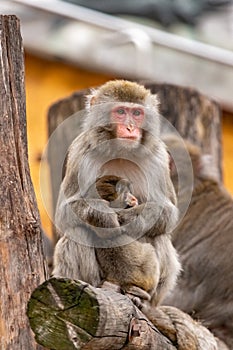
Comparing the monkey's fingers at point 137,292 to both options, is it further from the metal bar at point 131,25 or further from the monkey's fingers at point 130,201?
the metal bar at point 131,25

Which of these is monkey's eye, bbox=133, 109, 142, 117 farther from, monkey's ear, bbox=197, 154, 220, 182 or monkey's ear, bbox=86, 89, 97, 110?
monkey's ear, bbox=197, 154, 220, 182

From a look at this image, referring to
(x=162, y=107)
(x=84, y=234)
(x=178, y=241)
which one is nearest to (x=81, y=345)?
(x=84, y=234)

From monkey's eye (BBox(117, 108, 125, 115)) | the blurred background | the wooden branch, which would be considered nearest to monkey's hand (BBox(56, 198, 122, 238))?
monkey's eye (BBox(117, 108, 125, 115))

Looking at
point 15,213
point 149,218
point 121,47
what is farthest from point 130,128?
point 121,47

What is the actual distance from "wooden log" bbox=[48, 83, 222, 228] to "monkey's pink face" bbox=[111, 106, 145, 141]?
3.40 m

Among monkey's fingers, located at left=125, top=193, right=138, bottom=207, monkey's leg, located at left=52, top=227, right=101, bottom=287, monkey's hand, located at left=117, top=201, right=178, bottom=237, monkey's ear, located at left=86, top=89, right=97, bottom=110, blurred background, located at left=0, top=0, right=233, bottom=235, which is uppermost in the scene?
blurred background, located at left=0, top=0, right=233, bottom=235

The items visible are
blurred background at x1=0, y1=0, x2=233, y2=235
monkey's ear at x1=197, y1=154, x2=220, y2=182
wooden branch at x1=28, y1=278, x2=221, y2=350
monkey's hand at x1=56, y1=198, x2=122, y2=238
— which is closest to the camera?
wooden branch at x1=28, y1=278, x2=221, y2=350

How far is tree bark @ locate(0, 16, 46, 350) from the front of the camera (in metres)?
5.57

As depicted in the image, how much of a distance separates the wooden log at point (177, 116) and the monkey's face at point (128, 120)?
3399 mm

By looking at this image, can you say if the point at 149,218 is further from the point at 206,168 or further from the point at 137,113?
the point at 206,168

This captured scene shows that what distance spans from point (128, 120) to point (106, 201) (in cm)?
51

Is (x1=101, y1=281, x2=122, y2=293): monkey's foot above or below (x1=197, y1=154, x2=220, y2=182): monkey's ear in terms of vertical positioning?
below

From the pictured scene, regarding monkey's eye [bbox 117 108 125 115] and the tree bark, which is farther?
monkey's eye [bbox 117 108 125 115]

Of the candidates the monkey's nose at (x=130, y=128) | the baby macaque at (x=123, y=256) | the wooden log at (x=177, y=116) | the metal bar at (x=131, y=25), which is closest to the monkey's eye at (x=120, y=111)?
the monkey's nose at (x=130, y=128)
